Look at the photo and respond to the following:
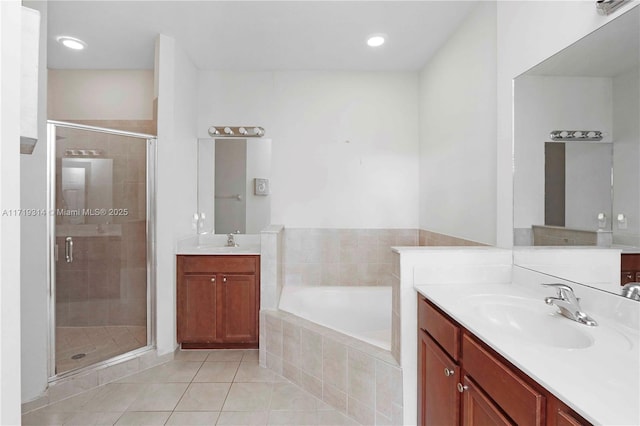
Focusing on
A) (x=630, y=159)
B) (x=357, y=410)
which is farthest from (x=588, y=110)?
(x=357, y=410)

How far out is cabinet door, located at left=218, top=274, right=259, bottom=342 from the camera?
2873 mm

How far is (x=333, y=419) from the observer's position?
1.98m

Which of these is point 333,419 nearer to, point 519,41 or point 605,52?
point 605,52

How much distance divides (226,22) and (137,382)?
273cm

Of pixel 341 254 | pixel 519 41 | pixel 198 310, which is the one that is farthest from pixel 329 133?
pixel 198 310

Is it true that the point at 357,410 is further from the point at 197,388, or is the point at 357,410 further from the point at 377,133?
the point at 377,133

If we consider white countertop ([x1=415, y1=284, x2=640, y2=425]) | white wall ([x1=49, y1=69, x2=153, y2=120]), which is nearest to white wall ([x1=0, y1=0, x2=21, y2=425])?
white countertop ([x1=415, y1=284, x2=640, y2=425])

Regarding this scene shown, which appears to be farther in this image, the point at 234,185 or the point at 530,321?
the point at 234,185

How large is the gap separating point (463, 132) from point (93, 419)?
10.1ft

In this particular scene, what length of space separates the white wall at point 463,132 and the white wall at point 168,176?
2.25 m

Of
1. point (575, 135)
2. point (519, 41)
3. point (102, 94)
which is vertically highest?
point (102, 94)

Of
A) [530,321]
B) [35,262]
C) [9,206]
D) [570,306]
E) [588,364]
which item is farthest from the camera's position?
[35,262]

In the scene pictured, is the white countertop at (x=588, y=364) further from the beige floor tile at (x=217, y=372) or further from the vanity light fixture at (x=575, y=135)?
A: the beige floor tile at (x=217, y=372)

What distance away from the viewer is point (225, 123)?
3.37 metres
